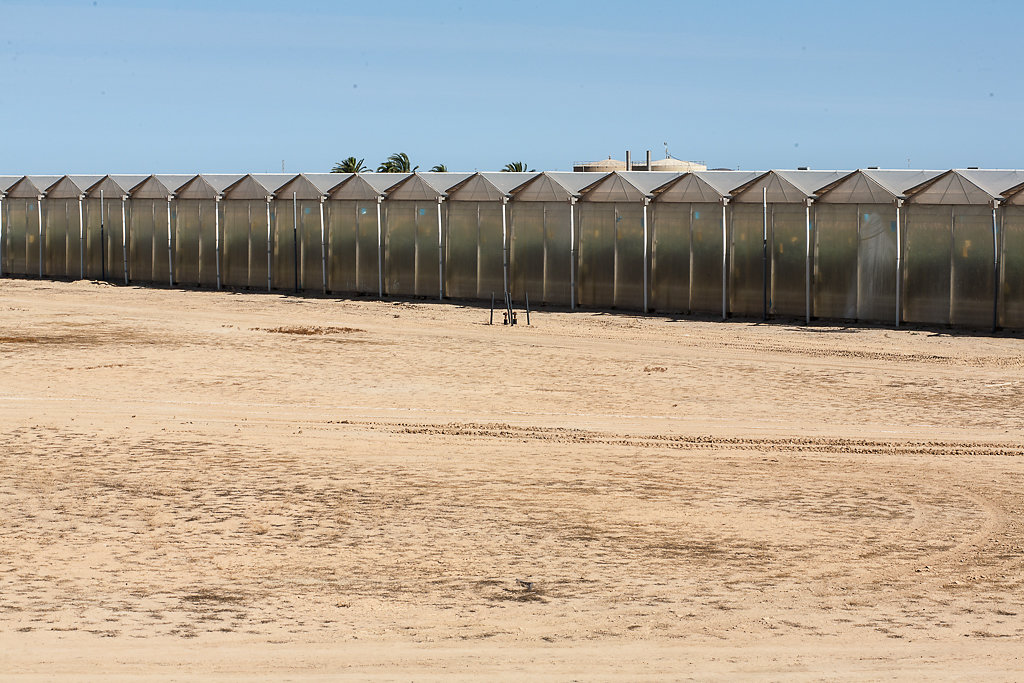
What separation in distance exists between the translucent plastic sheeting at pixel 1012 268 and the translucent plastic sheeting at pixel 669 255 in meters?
7.63

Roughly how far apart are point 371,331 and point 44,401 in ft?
35.2

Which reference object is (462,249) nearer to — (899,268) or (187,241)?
(187,241)

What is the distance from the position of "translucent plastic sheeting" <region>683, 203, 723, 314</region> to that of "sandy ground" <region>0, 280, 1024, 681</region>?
9209mm

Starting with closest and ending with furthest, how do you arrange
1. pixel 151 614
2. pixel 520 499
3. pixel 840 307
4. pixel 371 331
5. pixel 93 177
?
pixel 151 614, pixel 520 499, pixel 371 331, pixel 840 307, pixel 93 177

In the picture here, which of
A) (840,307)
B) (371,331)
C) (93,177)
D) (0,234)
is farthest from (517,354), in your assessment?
(0,234)

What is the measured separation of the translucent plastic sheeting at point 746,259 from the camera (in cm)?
3116

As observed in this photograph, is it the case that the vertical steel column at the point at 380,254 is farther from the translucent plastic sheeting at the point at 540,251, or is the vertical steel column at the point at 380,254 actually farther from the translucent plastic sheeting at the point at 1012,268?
the translucent plastic sheeting at the point at 1012,268

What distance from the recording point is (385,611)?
28.3 ft

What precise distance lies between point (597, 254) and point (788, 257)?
17.7 feet

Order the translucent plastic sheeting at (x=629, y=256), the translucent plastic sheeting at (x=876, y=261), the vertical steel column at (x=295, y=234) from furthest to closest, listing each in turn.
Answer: the vertical steel column at (x=295, y=234) < the translucent plastic sheeting at (x=629, y=256) < the translucent plastic sheeting at (x=876, y=261)

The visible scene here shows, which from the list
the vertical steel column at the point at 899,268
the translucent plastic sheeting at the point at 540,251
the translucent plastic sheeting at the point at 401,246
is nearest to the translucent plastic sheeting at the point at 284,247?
the translucent plastic sheeting at the point at 401,246

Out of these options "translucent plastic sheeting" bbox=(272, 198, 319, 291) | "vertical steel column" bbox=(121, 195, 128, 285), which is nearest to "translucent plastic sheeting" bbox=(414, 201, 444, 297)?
"translucent plastic sheeting" bbox=(272, 198, 319, 291)

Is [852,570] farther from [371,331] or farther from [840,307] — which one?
[840,307]

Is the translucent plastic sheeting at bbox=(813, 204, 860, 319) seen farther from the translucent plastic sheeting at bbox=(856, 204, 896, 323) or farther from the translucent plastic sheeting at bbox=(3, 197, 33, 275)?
the translucent plastic sheeting at bbox=(3, 197, 33, 275)
